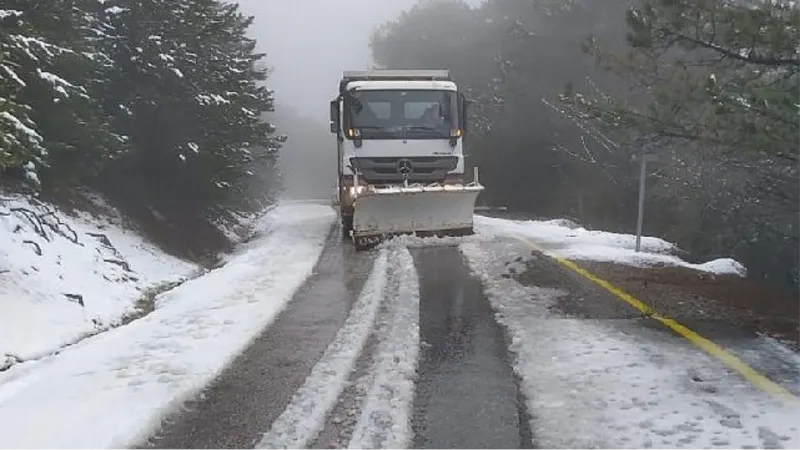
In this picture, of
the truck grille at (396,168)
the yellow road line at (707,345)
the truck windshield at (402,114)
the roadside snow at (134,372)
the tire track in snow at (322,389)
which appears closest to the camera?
the tire track in snow at (322,389)

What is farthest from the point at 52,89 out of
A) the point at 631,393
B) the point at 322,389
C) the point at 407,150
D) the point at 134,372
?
the point at 631,393

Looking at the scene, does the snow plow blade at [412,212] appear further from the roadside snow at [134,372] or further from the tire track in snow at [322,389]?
the tire track in snow at [322,389]

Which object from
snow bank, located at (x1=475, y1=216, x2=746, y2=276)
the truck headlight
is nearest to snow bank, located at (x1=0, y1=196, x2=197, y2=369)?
the truck headlight

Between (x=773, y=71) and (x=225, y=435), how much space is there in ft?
22.4

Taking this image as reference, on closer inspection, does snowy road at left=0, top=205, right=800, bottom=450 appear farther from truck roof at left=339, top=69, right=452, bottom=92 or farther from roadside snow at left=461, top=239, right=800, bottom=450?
truck roof at left=339, top=69, right=452, bottom=92

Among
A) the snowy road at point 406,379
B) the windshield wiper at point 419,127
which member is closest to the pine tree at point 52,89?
the snowy road at point 406,379

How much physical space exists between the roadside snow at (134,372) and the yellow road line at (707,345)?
375 cm

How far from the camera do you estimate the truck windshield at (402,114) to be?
15.7m

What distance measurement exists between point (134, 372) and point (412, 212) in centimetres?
934

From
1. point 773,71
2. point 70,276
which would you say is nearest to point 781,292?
point 773,71

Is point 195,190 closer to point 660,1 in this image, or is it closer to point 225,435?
point 660,1

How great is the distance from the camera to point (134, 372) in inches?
239

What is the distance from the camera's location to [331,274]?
37.1ft

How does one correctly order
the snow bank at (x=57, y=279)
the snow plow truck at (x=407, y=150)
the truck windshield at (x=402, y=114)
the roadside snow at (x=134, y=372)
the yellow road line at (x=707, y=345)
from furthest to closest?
the truck windshield at (x=402, y=114) → the snow plow truck at (x=407, y=150) → the snow bank at (x=57, y=279) → the yellow road line at (x=707, y=345) → the roadside snow at (x=134, y=372)
